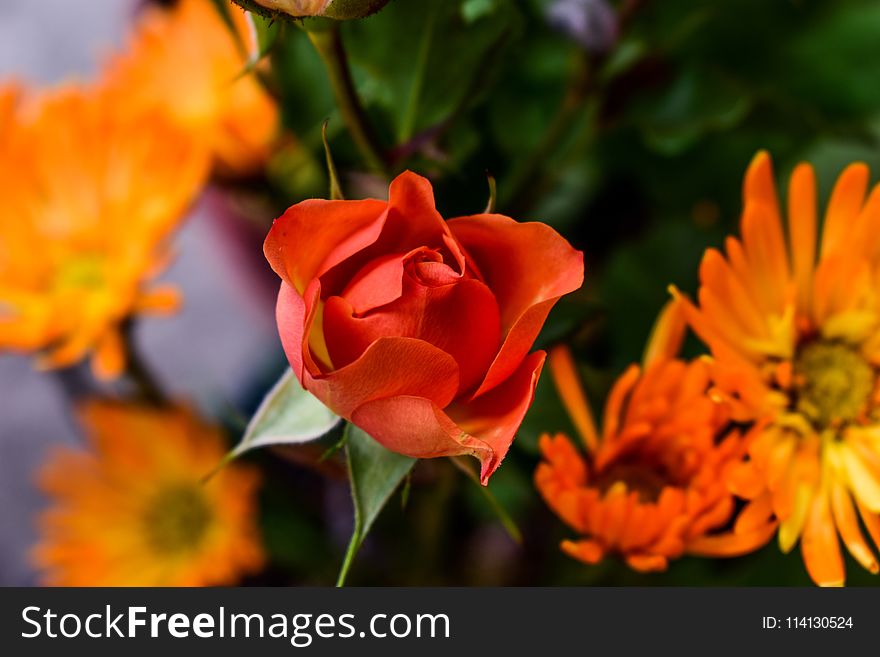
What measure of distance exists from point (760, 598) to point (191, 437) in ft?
0.84

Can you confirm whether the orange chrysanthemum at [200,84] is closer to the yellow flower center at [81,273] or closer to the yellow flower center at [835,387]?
the yellow flower center at [81,273]

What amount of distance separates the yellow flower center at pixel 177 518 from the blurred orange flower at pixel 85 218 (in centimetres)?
12

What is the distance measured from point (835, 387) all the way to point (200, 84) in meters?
0.30

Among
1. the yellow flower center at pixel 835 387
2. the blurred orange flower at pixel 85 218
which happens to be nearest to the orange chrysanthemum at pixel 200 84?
the blurred orange flower at pixel 85 218

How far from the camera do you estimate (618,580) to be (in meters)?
0.35

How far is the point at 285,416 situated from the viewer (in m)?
0.23

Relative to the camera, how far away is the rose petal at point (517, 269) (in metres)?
0.19

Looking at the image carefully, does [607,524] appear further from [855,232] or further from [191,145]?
[191,145]

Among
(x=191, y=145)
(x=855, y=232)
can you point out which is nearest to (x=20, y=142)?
(x=191, y=145)

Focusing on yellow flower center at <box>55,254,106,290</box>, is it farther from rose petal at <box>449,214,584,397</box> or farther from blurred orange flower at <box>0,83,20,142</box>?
rose petal at <box>449,214,584,397</box>

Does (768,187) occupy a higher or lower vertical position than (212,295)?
lower

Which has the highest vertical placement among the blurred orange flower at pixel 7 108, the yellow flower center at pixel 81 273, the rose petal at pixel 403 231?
the blurred orange flower at pixel 7 108

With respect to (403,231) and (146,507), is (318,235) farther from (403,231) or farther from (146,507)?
(146,507)

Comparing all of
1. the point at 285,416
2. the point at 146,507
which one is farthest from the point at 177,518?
the point at 285,416
